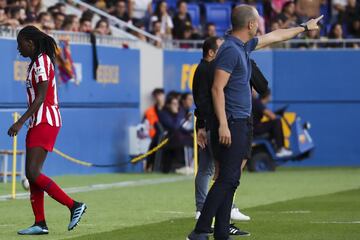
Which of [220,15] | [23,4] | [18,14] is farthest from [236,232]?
[220,15]

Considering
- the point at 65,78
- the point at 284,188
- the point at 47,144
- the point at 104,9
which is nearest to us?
the point at 47,144

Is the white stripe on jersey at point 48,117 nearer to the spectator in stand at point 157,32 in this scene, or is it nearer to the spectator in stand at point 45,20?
the spectator in stand at point 45,20

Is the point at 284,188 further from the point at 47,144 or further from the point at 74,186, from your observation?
the point at 47,144

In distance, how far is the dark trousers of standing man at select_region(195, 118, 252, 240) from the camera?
34.7 feet

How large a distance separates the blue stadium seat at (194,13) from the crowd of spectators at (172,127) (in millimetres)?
4470

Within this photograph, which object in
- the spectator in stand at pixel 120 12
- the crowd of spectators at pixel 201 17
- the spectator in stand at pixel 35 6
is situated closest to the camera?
the spectator in stand at pixel 35 6

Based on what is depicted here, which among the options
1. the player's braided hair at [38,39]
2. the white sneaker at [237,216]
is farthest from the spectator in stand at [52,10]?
the player's braided hair at [38,39]

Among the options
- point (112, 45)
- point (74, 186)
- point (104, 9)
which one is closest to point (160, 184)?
point (74, 186)

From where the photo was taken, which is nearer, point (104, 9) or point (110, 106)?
point (110, 106)

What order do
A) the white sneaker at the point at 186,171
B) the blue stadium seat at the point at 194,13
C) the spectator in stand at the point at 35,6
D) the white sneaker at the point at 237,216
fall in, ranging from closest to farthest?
the white sneaker at the point at 237,216 < the spectator in stand at the point at 35,6 < the white sneaker at the point at 186,171 < the blue stadium seat at the point at 194,13

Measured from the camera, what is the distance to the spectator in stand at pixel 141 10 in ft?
96.5

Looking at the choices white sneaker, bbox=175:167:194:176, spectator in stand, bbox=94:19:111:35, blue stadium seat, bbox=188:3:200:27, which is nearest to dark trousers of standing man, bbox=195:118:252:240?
white sneaker, bbox=175:167:194:176

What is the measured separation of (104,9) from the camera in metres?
28.7

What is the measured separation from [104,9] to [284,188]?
400 inches
